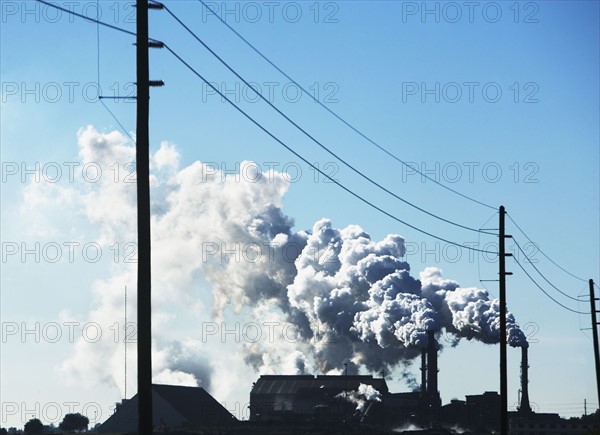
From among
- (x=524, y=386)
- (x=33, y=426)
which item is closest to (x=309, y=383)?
(x=524, y=386)

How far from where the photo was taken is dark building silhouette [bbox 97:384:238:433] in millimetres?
125938

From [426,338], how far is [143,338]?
321ft

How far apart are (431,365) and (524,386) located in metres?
11.4

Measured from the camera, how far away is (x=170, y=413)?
128500mm

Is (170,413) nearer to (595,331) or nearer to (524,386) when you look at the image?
(524,386)

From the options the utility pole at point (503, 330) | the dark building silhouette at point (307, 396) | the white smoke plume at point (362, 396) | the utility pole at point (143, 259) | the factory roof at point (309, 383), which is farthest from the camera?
the factory roof at point (309, 383)

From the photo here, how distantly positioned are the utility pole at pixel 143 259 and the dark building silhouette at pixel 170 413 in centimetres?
9834

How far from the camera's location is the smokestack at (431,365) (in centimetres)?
11853

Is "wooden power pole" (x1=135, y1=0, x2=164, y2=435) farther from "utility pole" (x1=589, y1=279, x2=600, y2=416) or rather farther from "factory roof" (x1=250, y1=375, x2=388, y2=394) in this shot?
"factory roof" (x1=250, y1=375, x2=388, y2=394)

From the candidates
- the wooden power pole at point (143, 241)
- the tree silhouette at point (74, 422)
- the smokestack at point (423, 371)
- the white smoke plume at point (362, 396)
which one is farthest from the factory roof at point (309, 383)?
the wooden power pole at point (143, 241)

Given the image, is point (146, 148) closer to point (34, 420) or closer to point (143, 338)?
point (143, 338)

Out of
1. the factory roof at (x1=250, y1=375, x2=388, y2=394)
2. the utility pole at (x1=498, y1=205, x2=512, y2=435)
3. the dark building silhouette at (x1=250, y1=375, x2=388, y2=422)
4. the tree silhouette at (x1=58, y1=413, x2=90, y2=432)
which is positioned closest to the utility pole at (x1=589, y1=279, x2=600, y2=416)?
the utility pole at (x1=498, y1=205, x2=512, y2=435)

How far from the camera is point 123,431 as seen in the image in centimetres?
12469

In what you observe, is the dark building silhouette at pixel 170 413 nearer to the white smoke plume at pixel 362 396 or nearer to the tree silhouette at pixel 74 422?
the tree silhouette at pixel 74 422
